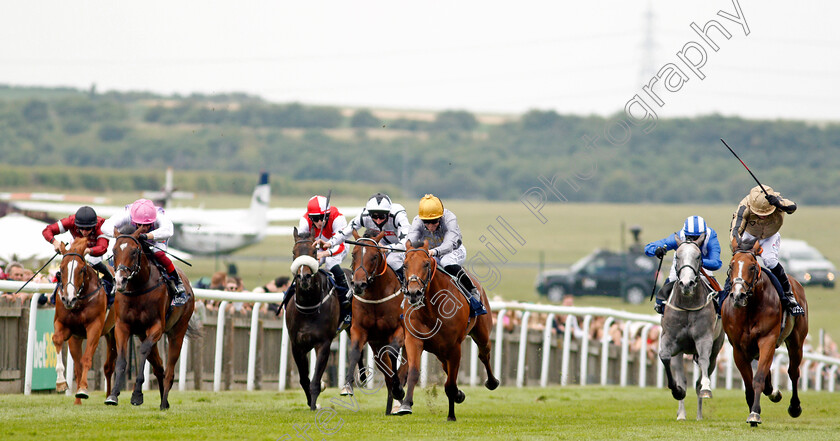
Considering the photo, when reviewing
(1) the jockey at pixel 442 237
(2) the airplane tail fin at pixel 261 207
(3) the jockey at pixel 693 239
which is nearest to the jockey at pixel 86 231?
(1) the jockey at pixel 442 237

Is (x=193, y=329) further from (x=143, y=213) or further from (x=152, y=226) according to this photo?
(x=143, y=213)

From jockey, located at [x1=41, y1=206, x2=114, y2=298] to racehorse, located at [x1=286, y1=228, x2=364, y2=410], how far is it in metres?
1.67

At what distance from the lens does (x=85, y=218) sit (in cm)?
1000

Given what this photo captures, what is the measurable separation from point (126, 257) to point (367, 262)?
1919 millimetres

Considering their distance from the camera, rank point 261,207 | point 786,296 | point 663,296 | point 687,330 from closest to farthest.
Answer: point 786,296
point 687,330
point 663,296
point 261,207

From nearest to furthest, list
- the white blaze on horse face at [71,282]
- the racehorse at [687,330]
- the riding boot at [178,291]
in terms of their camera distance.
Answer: the white blaze on horse face at [71,282] → the riding boot at [178,291] → the racehorse at [687,330]

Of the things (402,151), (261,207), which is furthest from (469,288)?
(402,151)

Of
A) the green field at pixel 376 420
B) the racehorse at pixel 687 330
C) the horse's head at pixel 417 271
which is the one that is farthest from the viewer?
the racehorse at pixel 687 330

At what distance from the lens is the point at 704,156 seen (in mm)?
75875

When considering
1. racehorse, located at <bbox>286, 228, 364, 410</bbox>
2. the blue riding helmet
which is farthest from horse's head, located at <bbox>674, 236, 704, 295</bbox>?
racehorse, located at <bbox>286, 228, 364, 410</bbox>

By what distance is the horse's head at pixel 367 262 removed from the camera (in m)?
9.31

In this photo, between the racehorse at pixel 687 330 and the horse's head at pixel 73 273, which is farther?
the racehorse at pixel 687 330

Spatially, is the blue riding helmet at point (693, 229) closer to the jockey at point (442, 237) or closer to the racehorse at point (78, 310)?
the jockey at point (442, 237)

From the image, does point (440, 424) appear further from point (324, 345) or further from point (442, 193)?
point (442, 193)
